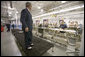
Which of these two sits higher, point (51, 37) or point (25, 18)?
point (25, 18)

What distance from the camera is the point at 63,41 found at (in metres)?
3.34

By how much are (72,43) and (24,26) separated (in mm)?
2067

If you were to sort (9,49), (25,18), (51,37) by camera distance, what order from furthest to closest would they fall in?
1. (51,37)
2. (9,49)
3. (25,18)

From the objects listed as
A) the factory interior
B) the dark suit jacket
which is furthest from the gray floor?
the dark suit jacket

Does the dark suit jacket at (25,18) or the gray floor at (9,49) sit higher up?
the dark suit jacket at (25,18)

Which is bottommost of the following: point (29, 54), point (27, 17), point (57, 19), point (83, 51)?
point (29, 54)

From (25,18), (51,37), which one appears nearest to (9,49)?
(25,18)

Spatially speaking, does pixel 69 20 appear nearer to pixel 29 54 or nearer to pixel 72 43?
pixel 72 43

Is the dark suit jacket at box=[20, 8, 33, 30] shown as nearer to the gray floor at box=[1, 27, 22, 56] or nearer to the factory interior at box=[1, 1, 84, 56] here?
the factory interior at box=[1, 1, 84, 56]

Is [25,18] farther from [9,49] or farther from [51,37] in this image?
[51,37]

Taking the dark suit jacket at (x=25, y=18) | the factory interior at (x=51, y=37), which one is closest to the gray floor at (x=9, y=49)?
the factory interior at (x=51, y=37)

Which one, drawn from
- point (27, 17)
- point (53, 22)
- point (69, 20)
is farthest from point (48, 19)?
point (27, 17)

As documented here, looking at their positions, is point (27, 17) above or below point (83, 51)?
above

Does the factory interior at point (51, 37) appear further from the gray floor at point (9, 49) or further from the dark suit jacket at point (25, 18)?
the dark suit jacket at point (25, 18)
